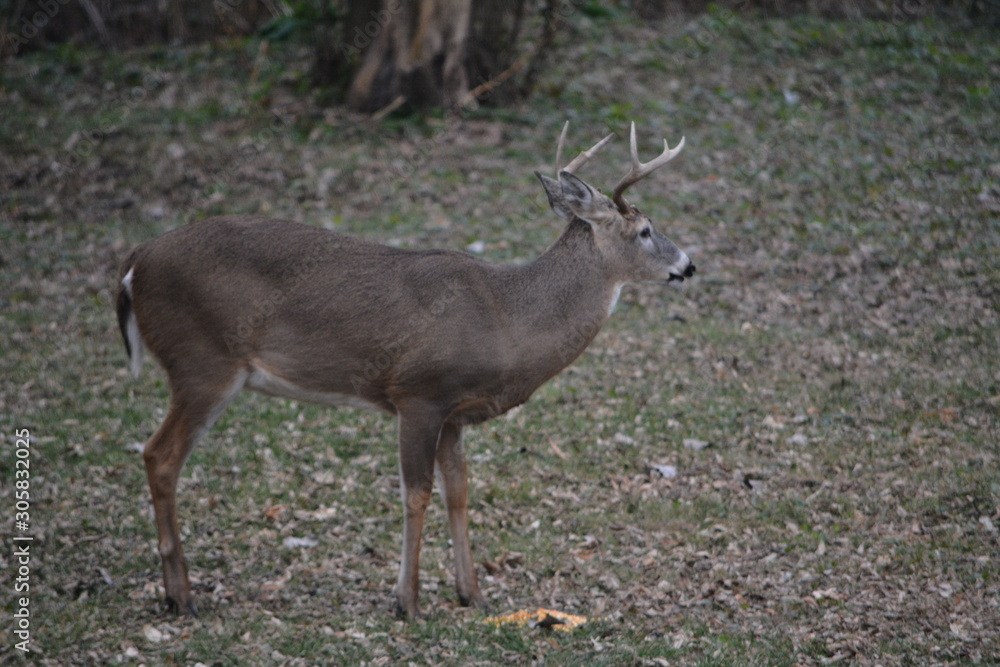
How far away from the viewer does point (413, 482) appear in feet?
17.7

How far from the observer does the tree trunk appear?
12.3 meters

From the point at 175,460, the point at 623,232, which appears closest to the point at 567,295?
the point at 623,232

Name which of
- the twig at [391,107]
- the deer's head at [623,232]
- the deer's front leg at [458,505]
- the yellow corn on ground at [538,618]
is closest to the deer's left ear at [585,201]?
the deer's head at [623,232]

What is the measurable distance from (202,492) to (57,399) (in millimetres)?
1873

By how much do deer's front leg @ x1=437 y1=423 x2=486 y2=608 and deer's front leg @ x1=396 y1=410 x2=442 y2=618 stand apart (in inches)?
9.9

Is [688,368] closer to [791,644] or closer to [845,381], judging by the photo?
[845,381]

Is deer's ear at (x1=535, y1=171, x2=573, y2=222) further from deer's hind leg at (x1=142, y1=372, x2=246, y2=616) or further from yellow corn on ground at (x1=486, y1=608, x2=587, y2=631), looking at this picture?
yellow corn on ground at (x1=486, y1=608, x2=587, y2=631)

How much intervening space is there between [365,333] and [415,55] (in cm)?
759

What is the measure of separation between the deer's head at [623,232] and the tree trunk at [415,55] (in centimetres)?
700

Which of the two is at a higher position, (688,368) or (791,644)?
(791,644)

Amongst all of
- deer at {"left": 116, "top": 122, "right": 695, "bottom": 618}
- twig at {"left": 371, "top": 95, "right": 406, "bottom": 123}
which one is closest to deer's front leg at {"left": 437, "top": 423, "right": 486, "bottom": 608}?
deer at {"left": 116, "top": 122, "right": 695, "bottom": 618}

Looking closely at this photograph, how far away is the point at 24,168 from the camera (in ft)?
39.3

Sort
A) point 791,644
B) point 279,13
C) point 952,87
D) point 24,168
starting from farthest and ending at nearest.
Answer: point 279,13 → point 952,87 → point 24,168 → point 791,644

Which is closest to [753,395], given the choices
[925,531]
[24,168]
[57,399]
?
[925,531]
